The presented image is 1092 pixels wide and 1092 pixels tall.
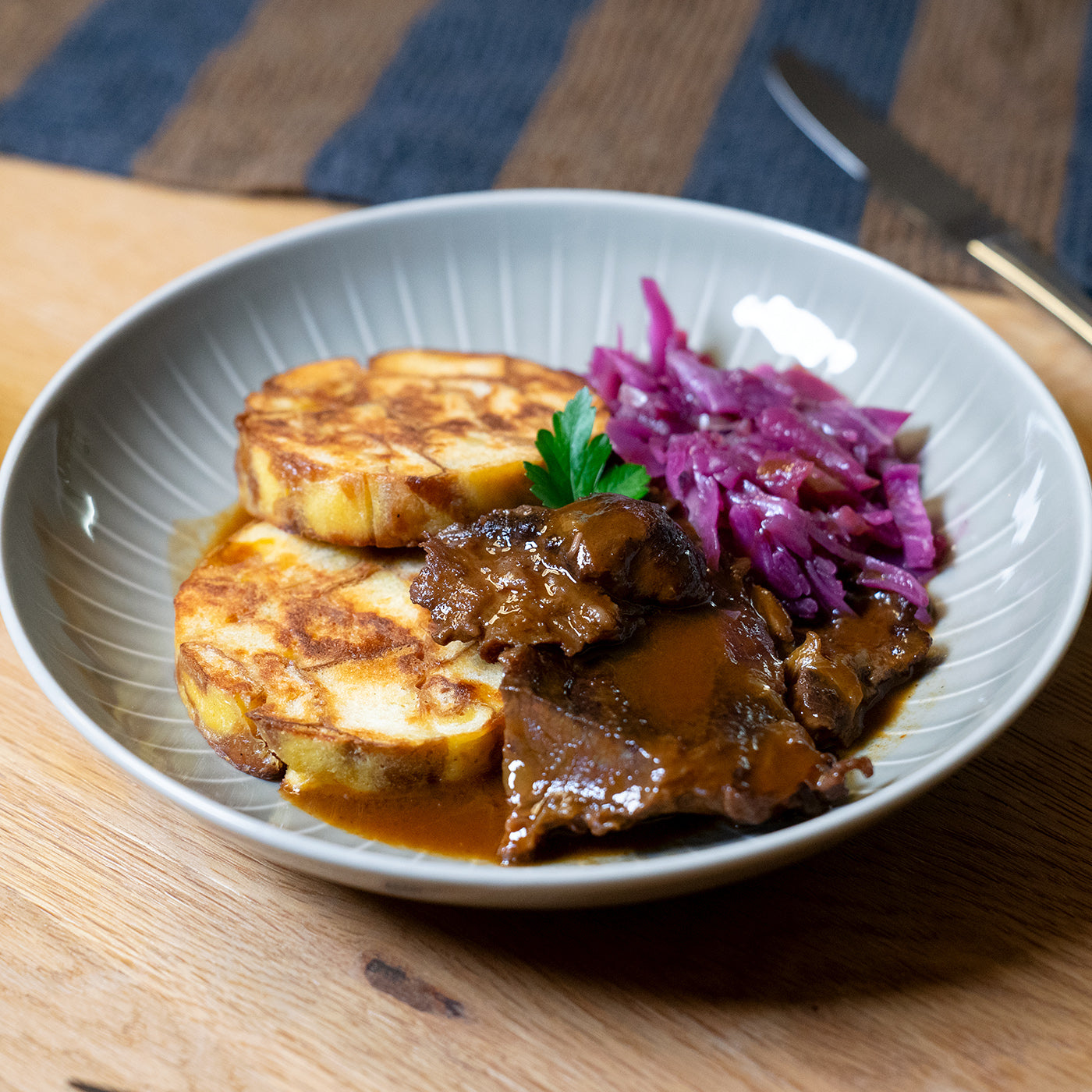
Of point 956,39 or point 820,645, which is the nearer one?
point 820,645

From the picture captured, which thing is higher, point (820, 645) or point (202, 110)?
point (820, 645)

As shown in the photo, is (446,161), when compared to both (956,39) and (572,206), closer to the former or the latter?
(572,206)

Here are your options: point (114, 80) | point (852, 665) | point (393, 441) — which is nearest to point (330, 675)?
point (393, 441)

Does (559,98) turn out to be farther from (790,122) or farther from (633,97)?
(790,122)

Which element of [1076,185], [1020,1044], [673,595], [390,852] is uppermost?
[1076,185]

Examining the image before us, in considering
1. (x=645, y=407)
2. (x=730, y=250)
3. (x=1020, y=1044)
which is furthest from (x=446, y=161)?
(x=1020, y=1044)

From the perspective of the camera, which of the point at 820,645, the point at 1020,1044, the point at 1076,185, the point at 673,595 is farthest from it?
the point at 1076,185
